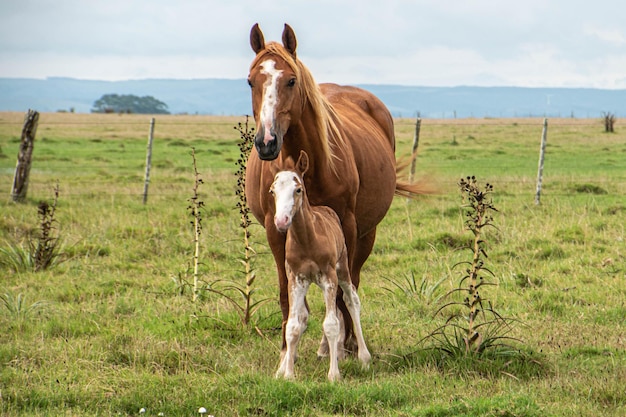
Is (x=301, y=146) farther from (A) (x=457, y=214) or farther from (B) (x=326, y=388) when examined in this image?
(A) (x=457, y=214)

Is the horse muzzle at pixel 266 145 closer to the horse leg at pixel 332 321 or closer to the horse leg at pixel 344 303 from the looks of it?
the horse leg at pixel 332 321

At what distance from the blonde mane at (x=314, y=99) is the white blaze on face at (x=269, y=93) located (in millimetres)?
141

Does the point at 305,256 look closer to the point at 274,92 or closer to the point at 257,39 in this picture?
the point at 274,92

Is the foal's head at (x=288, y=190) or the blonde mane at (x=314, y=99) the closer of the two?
the foal's head at (x=288, y=190)

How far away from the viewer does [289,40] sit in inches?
217

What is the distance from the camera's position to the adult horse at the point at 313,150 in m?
5.23

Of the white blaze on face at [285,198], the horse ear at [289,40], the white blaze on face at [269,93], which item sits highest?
the horse ear at [289,40]

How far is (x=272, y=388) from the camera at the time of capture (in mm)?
5113

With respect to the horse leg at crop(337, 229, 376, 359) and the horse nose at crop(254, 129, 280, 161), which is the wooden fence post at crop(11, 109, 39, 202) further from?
the horse nose at crop(254, 129, 280, 161)

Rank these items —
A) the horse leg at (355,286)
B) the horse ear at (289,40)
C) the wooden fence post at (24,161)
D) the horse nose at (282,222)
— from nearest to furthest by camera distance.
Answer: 1. the horse nose at (282,222)
2. the horse ear at (289,40)
3. the horse leg at (355,286)
4. the wooden fence post at (24,161)

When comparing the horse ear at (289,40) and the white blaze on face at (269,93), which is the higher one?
the horse ear at (289,40)

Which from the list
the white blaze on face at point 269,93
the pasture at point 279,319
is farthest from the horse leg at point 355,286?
the white blaze on face at point 269,93

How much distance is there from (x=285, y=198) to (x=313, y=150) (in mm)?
778

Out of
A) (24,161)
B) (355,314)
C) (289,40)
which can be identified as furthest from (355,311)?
(24,161)
